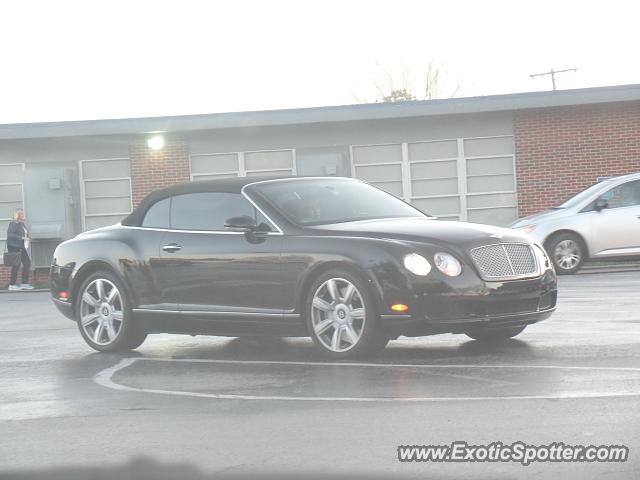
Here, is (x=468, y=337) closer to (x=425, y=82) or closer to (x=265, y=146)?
(x=265, y=146)

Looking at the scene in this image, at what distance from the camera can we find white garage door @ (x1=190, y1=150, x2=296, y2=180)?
96.5 ft

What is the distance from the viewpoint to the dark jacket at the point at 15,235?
89.7ft

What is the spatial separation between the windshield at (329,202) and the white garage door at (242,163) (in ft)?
58.7

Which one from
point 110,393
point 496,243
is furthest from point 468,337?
point 110,393

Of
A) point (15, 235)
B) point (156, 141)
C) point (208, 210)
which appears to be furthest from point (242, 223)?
point (156, 141)

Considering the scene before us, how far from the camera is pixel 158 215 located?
1162 centimetres

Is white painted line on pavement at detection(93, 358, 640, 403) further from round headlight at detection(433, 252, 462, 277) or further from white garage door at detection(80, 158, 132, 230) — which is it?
white garage door at detection(80, 158, 132, 230)

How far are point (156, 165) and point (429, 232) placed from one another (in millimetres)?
20303

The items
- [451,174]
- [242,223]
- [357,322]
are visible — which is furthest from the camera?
[451,174]

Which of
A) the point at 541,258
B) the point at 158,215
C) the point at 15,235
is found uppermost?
the point at 158,215

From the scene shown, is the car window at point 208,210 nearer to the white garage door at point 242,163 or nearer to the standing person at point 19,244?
the standing person at point 19,244

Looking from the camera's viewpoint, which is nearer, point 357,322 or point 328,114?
point 357,322

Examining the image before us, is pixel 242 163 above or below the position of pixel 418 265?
above

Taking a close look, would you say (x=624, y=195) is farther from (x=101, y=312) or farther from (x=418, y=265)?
(x=418, y=265)
